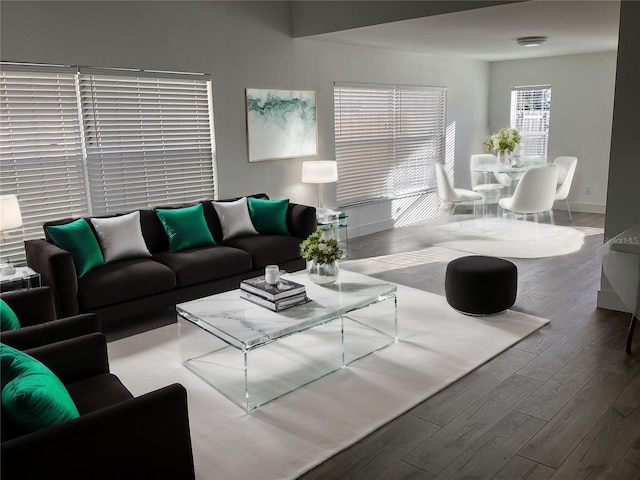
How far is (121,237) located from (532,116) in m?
7.11

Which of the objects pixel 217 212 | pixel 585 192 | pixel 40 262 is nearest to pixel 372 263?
pixel 217 212

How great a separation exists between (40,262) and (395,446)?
268 centimetres

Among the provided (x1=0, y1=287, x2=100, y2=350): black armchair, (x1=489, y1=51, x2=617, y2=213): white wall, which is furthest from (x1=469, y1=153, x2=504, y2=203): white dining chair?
(x1=0, y1=287, x2=100, y2=350): black armchair

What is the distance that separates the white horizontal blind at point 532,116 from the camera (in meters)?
8.97

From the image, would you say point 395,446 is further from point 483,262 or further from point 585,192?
point 585,192

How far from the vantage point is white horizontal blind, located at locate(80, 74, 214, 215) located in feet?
15.5

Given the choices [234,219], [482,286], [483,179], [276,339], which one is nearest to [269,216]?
[234,219]

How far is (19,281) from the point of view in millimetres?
3836

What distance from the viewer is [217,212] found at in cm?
518

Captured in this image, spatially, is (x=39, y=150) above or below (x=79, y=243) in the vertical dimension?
above

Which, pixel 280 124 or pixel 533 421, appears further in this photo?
pixel 280 124

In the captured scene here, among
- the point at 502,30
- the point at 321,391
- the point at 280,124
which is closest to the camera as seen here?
the point at 321,391

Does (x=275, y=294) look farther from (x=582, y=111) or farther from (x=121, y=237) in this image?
(x=582, y=111)

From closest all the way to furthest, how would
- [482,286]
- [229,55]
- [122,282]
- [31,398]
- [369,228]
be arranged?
[31,398]
[122,282]
[482,286]
[229,55]
[369,228]
